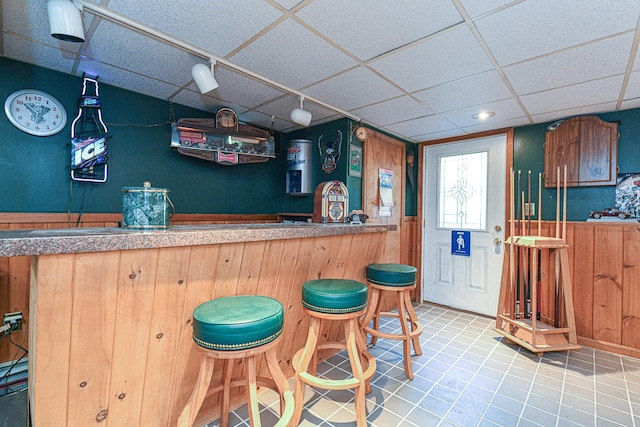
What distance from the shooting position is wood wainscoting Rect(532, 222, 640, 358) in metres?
2.66

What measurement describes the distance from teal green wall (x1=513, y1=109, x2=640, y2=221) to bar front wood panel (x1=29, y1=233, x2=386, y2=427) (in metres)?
3.19

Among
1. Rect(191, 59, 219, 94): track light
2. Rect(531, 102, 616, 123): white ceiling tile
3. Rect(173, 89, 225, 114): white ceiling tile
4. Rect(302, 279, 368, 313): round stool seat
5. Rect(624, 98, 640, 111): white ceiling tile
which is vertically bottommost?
Rect(302, 279, 368, 313): round stool seat

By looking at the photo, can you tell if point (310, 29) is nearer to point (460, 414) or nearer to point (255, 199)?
point (255, 199)

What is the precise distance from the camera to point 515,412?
1825 mm

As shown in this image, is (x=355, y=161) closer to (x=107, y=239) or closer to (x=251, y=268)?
(x=251, y=268)

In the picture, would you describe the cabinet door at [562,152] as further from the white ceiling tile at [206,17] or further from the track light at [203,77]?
the track light at [203,77]

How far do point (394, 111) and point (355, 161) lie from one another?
70 centimetres

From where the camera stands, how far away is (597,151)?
9.52ft

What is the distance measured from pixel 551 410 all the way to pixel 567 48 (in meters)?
2.38

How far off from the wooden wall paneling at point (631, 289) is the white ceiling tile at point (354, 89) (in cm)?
263

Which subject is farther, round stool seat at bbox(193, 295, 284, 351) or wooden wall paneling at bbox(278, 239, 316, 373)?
wooden wall paneling at bbox(278, 239, 316, 373)

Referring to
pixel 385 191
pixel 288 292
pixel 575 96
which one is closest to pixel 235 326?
pixel 288 292

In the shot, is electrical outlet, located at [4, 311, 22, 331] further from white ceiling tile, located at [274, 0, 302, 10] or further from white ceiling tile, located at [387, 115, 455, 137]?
white ceiling tile, located at [387, 115, 455, 137]

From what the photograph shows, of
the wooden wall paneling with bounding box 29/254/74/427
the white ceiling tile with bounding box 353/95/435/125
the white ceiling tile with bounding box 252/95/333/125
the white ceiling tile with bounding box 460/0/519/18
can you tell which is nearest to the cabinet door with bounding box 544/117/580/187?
the white ceiling tile with bounding box 353/95/435/125
